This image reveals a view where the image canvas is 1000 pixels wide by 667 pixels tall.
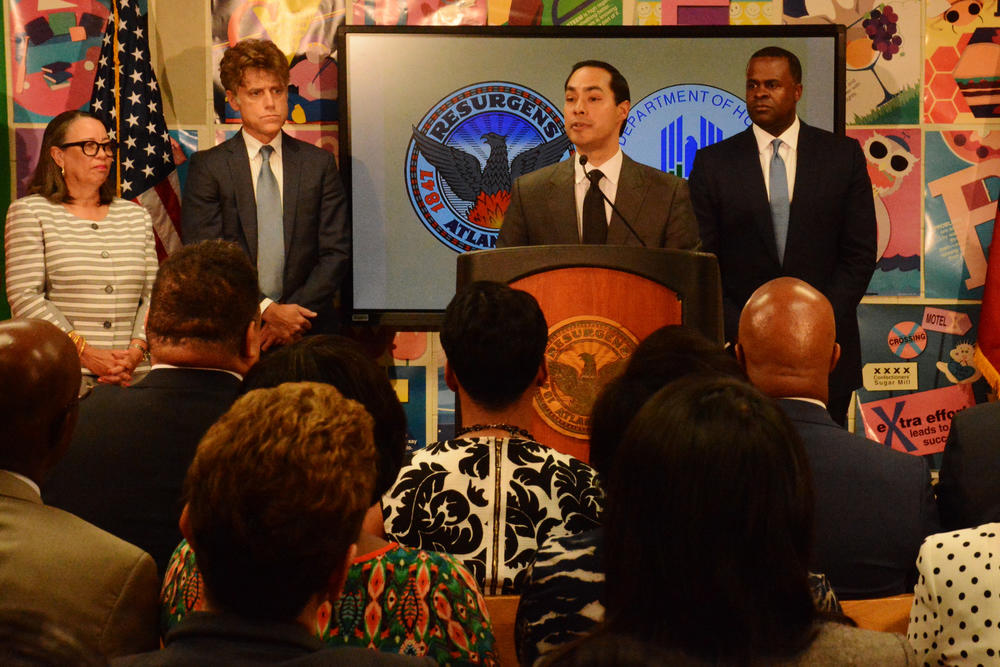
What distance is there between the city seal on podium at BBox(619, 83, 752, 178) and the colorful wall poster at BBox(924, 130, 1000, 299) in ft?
3.40

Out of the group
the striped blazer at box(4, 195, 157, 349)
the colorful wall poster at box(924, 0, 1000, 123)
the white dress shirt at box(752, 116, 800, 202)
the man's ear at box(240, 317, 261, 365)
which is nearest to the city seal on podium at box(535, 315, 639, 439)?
the man's ear at box(240, 317, 261, 365)

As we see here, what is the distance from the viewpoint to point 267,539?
1.18 meters

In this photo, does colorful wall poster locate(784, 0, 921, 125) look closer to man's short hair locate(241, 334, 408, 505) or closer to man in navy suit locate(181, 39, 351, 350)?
man in navy suit locate(181, 39, 351, 350)

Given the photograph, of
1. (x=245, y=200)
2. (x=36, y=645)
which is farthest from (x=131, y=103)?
(x=36, y=645)

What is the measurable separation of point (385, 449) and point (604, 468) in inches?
15.6

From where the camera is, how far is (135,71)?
17.0 ft

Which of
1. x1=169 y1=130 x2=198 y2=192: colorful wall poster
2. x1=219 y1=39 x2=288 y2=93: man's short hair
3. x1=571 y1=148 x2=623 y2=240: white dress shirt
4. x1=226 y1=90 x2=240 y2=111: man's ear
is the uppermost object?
x1=219 y1=39 x2=288 y2=93: man's short hair

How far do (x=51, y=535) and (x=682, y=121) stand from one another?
169 inches

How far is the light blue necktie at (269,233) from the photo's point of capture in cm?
504

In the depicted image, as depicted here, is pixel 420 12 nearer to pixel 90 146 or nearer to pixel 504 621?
pixel 90 146

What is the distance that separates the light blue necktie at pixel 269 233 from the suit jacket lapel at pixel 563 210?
1.81m

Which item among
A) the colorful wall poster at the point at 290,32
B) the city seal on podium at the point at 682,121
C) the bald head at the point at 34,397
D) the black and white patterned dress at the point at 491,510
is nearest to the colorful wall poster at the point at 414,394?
the colorful wall poster at the point at 290,32

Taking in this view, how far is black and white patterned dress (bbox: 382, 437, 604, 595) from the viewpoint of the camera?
2070 mm

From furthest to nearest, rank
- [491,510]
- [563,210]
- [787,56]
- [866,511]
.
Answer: [787,56], [563,210], [866,511], [491,510]
